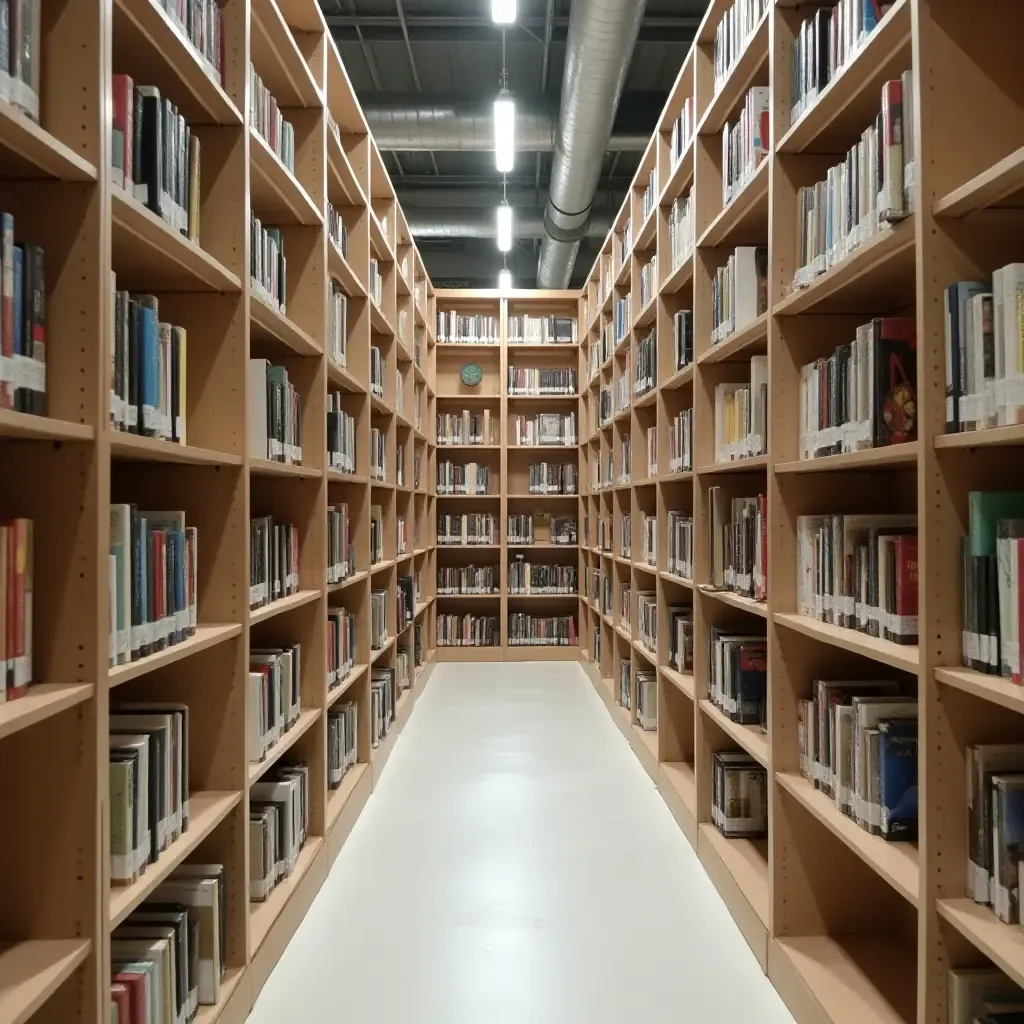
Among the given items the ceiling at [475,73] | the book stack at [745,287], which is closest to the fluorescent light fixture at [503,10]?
the ceiling at [475,73]

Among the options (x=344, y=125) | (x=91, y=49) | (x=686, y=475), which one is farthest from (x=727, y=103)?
(x=91, y=49)

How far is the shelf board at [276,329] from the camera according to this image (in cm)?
222

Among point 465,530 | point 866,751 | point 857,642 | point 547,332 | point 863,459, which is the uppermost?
point 547,332

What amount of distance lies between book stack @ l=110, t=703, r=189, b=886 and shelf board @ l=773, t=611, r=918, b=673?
149cm

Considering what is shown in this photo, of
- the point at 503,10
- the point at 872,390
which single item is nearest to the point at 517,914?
the point at 872,390

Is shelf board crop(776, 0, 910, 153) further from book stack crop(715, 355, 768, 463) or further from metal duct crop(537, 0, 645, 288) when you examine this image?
metal duct crop(537, 0, 645, 288)

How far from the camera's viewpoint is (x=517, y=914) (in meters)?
2.52

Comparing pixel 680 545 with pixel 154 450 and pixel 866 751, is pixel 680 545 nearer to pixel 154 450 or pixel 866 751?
pixel 866 751

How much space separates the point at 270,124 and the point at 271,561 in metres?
1.42

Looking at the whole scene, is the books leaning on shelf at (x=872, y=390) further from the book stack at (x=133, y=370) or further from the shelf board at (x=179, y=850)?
the shelf board at (x=179, y=850)

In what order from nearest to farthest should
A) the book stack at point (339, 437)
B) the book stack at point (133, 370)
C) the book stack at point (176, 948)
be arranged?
the book stack at point (133, 370) → the book stack at point (176, 948) → the book stack at point (339, 437)

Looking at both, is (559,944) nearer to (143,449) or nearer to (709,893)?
(709,893)

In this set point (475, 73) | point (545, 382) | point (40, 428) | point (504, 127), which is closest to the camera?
point (40, 428)

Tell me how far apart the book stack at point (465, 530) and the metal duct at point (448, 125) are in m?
2.96
